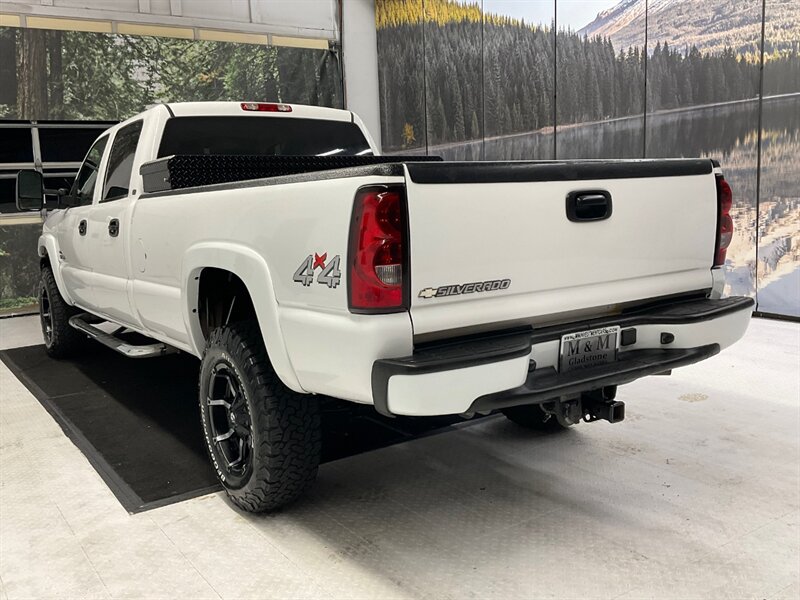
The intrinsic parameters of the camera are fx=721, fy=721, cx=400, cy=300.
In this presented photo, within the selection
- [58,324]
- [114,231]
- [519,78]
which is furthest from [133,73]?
[114,231]

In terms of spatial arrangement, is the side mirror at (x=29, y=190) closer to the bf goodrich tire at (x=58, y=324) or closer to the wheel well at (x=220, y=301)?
the bf goodrich tire at (x=58, y=324)

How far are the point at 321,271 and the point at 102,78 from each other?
8836 millimetres

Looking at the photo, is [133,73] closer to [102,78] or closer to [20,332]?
[102,78]

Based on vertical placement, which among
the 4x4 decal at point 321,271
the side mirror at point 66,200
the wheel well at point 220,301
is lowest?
the wheel well at point 220,301

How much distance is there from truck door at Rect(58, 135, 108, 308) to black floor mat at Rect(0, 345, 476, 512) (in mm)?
612

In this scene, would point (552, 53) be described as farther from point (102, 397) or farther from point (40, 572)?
point (40, 572)

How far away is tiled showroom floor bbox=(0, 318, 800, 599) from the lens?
2.34 metres

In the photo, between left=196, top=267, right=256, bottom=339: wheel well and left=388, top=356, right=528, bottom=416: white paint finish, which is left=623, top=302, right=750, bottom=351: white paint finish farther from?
left=196, top=267, right=256, bottom=339: wheel well

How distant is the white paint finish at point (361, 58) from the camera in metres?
11.6

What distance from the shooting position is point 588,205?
2457 mm

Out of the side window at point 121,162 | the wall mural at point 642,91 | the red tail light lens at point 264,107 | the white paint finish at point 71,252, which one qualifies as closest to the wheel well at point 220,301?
the side window at point 121,162

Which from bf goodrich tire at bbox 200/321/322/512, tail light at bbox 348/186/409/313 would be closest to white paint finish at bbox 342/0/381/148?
bf goodrich tire at bbox 200/321/322/512

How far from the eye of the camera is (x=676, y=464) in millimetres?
3281

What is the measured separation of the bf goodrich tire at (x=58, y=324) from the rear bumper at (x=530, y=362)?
4213mm
